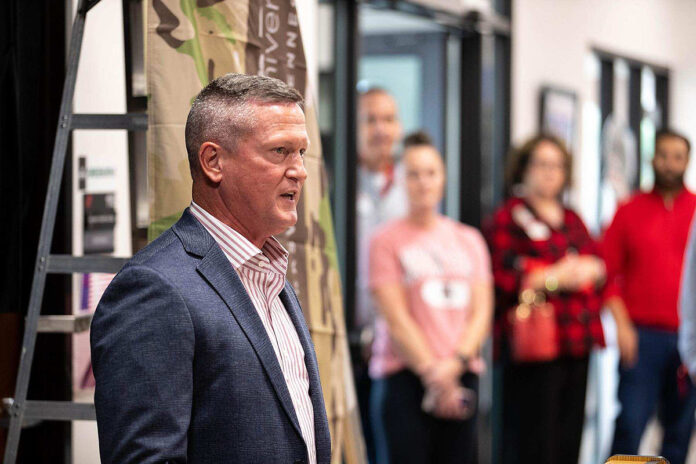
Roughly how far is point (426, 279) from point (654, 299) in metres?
1.44

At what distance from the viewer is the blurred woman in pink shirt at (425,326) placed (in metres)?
4.21

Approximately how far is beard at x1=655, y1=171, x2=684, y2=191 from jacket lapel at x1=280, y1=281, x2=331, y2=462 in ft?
13.0

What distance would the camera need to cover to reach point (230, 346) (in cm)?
143

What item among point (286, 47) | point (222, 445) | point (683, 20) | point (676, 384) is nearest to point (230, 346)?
point (222, 445)

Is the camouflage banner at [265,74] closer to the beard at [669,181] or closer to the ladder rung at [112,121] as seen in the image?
the ladder rung at [112,121]

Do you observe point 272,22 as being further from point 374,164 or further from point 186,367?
point 374,164

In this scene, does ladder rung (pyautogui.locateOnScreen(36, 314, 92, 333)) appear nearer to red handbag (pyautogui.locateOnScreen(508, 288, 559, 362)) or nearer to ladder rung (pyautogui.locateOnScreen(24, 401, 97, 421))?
ladder rung (pyautogui.locateOnScreen(24, 401, 97, 421))

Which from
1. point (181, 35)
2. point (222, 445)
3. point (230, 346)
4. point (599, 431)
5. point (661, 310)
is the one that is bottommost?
point (599, 431)

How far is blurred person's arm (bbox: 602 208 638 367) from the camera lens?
5059 millimetres

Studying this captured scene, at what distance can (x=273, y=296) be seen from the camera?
161 cm

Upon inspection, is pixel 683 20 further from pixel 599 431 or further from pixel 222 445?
pixel 222 445

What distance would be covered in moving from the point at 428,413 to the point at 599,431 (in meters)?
2.80

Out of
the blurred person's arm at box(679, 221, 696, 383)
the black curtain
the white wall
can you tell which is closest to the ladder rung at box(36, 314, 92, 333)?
the black curtain

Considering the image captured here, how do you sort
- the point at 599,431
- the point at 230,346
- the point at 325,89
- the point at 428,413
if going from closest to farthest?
the point at 230,346
the point at 428,413
the point at 325,89
the point at 599,431
